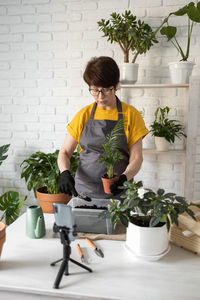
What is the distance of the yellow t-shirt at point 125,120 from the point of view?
5.95 ft

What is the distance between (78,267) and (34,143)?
2342 millimetres

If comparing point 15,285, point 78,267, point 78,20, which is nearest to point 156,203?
point 78,267

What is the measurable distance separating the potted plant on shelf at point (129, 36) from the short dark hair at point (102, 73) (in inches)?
37.4

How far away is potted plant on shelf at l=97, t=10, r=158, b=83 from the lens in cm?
245

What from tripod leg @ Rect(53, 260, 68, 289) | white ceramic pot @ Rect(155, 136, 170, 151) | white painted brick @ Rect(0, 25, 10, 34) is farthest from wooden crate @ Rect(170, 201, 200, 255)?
white painted brick @ Rect(0, 25, 10, 34)

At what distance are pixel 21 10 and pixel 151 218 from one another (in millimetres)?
2835

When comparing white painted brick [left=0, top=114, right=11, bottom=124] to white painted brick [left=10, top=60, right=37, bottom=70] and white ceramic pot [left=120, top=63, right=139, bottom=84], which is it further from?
white ceramic pot [left=120, top=63, right=139, bottom=84]

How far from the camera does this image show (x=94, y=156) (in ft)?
6.03

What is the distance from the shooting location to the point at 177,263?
101 cm

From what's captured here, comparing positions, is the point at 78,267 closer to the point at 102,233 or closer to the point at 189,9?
the point at 102,233

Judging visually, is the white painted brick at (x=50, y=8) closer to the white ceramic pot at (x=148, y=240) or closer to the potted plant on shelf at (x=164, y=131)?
the potted plant on shelf at (x=164, y=131)

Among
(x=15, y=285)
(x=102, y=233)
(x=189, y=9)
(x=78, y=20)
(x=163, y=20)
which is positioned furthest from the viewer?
(x=78, y=20)

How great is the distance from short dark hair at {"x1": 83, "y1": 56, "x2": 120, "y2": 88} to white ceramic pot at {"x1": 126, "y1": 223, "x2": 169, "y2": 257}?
0.93m

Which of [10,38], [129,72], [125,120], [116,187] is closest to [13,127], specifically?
[10,38]
